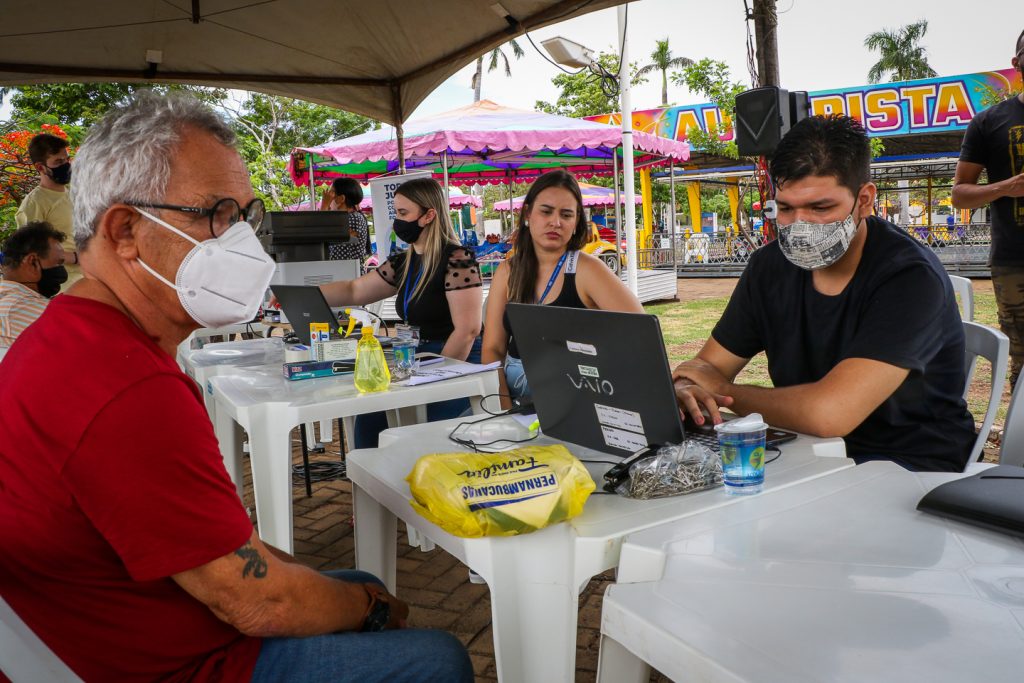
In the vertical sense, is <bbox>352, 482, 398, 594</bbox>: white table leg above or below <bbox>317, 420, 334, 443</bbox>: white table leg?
above

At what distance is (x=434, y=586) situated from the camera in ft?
9.62

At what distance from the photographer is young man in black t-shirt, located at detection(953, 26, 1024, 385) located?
3367 mm

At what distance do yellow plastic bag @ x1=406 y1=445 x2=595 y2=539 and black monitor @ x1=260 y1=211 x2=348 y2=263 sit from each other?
136 inches

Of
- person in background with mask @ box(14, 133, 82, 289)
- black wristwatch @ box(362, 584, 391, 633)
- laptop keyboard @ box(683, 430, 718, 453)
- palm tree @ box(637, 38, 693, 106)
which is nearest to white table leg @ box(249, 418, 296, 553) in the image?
black wristwatch @ box(362, 584, 391, 633)

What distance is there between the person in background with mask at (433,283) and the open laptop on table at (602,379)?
189 centimetres

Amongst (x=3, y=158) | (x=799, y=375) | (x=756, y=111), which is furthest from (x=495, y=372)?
(x=3, y=158)

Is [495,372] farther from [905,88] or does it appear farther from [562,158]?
[905,88]

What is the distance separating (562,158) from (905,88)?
9.34 m

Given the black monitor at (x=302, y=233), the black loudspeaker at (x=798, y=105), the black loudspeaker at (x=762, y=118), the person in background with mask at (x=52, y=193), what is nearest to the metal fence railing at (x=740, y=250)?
the black loudspeaker at (x=798, y=105)

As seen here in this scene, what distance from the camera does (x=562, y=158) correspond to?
44.5ft

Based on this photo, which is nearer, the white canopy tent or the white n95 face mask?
the white n95 face mask

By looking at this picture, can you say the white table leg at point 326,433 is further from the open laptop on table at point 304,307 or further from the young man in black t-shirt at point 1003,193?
the young man in black t-shirt at point 1003,193

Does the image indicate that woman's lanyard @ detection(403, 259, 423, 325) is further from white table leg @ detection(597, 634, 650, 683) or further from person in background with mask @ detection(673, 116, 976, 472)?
white table leg @ detection(597, 634, 650, 683)

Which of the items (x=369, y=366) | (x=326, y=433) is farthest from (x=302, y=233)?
(x=369, y=366)
